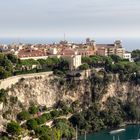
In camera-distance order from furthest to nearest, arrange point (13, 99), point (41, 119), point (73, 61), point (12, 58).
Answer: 1. point (73, 61)
2. point (12, 58)
3. point (13, 99)
4. point (41, 119)

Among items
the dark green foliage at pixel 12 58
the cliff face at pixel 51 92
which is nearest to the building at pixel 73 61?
the cliff face at pixel 51 92

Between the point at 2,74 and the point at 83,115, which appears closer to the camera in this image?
the point at 2,74

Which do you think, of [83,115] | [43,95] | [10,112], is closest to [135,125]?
[83,115]

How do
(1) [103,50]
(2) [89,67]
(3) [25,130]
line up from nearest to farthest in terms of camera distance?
(3) [25,130] < (2) [89,67] < (1) [103,50]

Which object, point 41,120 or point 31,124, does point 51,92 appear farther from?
point 31,124

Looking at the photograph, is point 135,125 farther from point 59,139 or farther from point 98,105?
point 59,139

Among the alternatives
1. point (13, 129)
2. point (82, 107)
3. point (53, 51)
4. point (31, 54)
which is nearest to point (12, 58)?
point (31, 54)

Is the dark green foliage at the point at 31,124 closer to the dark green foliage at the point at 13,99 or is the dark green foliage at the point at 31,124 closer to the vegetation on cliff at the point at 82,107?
the vegetation on cliff at the point at 82,107

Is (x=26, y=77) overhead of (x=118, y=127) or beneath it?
overhead

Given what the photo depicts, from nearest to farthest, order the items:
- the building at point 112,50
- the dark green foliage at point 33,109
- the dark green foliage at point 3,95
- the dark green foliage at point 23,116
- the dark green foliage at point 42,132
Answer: the dark green foliage at point 42,132 → the dark green foliage at point 3,95 → the dark green foliage at point 23,116 → the dark green foliage at point 33,109 → the building at point 112,50
